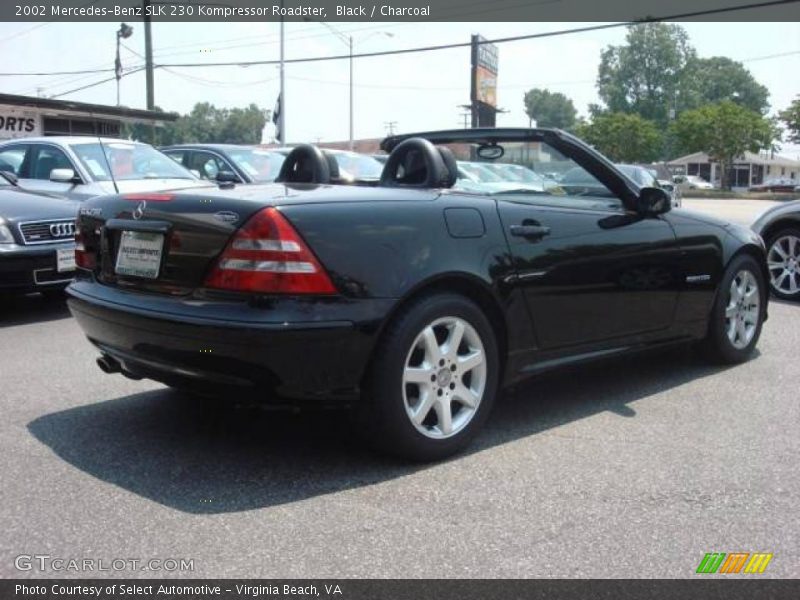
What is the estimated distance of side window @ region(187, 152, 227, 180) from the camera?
39.2ft

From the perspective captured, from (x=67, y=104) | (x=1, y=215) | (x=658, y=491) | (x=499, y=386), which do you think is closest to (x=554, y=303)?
(x=499, y=386)

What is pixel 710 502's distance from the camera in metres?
3.17

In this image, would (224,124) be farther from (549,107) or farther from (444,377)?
(444,377)

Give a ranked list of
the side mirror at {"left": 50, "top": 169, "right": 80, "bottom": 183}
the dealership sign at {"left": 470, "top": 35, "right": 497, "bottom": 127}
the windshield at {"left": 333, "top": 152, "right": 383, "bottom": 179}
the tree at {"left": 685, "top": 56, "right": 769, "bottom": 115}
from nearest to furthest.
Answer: the side mirror at {"left": 50, "top": 169, "right": 80, "bottom": 183} → the windshield at {"left": 333, "top": 152, "right": 383, "bottom": 179} → the dealership sign at {"left": 470, "top": 35, "right": 497, "bottom": 127} → the tree at {"left": 685, "top": 56, "right": 769, "bottom": 115}

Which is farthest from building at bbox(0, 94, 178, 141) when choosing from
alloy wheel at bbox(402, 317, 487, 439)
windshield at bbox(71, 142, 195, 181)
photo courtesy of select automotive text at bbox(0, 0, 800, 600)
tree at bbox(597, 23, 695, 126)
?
tree at bbox(597, 23, 695, 126)

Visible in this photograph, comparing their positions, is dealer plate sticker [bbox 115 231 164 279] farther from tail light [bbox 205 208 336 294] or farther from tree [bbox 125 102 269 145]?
tree [bbox 125 102 269 145]

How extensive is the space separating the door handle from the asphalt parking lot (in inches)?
37.6

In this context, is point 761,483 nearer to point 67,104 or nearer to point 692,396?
point 692,396

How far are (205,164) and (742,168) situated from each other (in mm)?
85055

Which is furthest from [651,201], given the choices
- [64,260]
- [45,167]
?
[45,167]

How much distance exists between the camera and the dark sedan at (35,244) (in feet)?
21.5

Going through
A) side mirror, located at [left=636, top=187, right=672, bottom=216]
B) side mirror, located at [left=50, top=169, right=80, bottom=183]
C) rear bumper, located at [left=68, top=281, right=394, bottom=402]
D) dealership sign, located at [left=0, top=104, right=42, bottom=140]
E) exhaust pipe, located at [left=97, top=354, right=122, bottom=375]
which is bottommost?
exhaust pipe, located at [left=97, top=354, right=122, bottom=375]

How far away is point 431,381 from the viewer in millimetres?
3461

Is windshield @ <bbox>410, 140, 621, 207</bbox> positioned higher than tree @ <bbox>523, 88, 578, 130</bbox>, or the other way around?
tree @ <bbox>523, 88, 578, 130</bbox>
